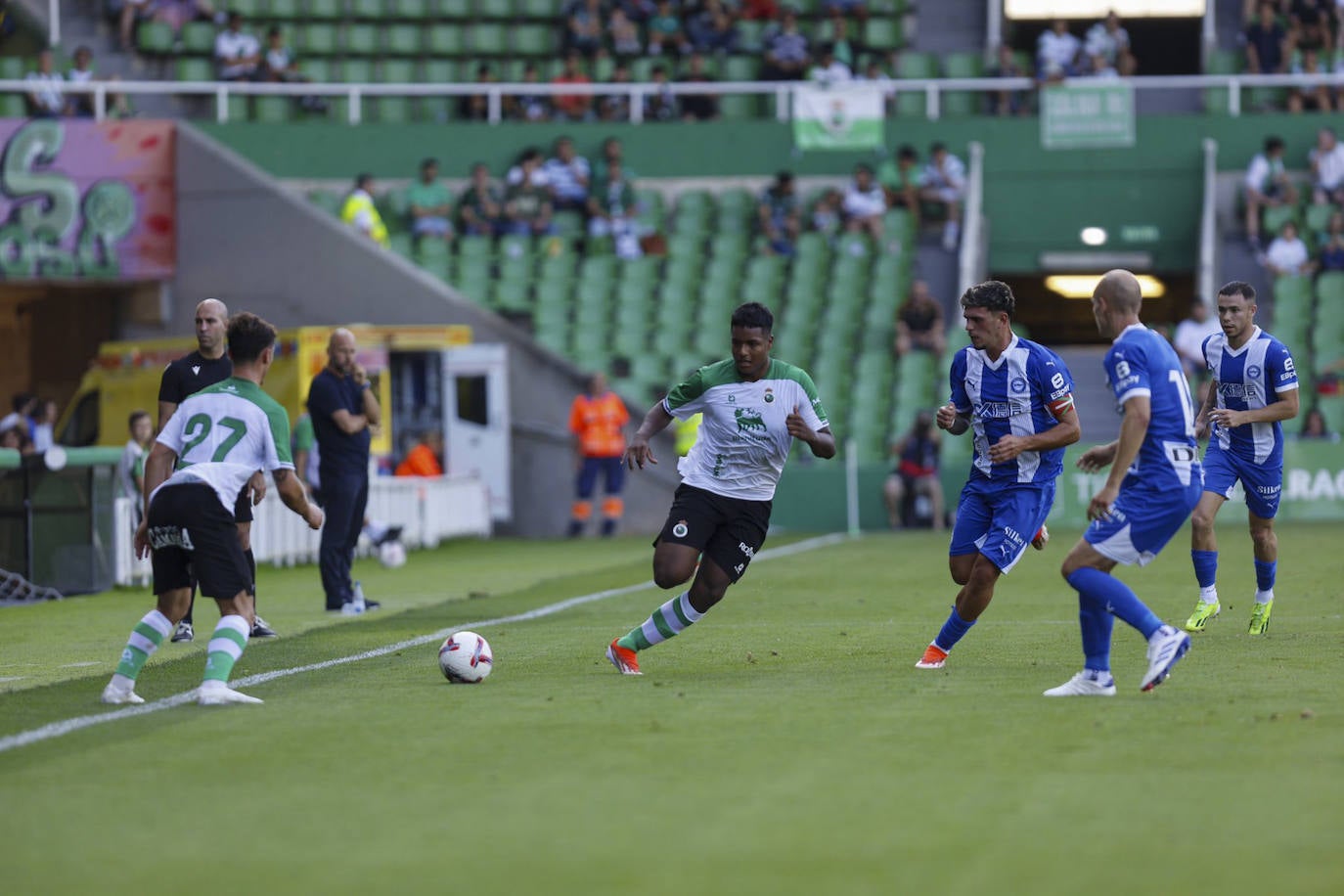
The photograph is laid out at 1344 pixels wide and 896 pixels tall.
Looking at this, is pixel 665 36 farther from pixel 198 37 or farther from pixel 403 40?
pixel 198 37

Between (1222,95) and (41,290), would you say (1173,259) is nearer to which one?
(1222,95)

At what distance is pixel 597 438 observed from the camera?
1037 inches

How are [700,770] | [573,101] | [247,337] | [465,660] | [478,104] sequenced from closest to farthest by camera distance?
[700,770] → [247,337] → [465,660] → [478,104] → [573,101]

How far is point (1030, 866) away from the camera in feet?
18.1

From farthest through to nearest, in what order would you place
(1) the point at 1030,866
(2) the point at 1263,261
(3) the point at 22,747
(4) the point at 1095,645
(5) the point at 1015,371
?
(2) the point at 1263,261 < (5) the point at 1015,371 < (4) the point at 1095,645 < (3) the point at 22,747 < (1) the point at 1030,866

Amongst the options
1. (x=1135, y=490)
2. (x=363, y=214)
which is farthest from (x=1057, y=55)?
(x=1135, y=490)

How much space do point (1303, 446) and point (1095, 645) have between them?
18.5m

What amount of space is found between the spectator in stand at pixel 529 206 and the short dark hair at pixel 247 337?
21024 millimetres

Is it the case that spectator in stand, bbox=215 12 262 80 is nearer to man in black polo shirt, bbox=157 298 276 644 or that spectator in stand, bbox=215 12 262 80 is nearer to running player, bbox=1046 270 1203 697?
man in black polo shirt, bbox=157 298 276 644

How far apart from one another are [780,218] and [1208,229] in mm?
6435

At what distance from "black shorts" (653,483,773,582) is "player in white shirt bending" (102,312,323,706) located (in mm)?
1949

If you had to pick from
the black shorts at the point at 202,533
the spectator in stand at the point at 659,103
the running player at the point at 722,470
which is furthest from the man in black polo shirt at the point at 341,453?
the spectator in stand at the point at 659,103

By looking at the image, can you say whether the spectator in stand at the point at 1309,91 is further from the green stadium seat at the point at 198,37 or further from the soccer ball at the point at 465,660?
the soccer ball at the point at 465,660

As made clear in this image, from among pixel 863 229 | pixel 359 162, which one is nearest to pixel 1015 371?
pixel 863 229
